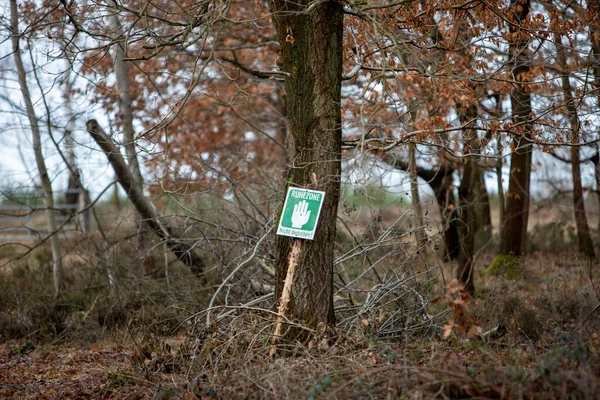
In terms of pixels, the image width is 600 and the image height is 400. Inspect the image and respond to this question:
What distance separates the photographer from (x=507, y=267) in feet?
38.0

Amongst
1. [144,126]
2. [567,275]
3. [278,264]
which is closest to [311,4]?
[278,264]

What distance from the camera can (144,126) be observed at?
561 inches

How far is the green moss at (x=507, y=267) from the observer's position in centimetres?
1120

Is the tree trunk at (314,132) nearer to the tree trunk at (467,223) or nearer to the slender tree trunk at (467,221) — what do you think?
the slender tree trunk at (467,221)

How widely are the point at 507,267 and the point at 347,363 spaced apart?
23.3ft

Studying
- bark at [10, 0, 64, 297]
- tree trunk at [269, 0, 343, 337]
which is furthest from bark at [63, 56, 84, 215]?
tree trunk at [269, 0, 343, 337]

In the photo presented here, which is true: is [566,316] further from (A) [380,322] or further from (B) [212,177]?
(B) [212,177]

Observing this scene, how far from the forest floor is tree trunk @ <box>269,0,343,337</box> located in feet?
1.43

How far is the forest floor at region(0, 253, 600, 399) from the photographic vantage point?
448cm

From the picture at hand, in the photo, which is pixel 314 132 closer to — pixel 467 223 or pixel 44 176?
pixel 467 223

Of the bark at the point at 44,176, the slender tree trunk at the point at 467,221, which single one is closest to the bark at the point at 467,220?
the slender tree trunk at the point at 467,221

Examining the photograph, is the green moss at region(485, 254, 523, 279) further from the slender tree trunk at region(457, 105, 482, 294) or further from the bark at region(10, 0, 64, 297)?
the bark at region(10, 0, 64, 297)

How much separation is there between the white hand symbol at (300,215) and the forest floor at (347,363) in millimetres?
974

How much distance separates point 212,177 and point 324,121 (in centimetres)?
430
